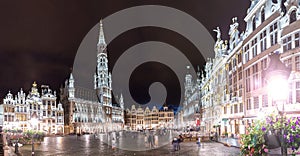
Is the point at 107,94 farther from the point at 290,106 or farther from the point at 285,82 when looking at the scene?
the point at 285,82

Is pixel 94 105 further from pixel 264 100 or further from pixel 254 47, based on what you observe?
pixel 264 100

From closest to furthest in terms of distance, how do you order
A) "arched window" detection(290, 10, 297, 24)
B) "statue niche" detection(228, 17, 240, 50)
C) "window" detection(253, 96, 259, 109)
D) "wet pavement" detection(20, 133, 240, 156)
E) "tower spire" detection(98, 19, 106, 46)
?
"arched window" detection(290, 10, 297, 24) → "wet pavement" detection(20, 133, 240, 156) → "window" detection(253, 96, 259, 109) → "statue niche" detection(228, 17, 240, 50) → "tower spire" detection(98, 19, 106, 46)

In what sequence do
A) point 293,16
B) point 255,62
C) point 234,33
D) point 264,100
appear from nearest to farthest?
1. point 293,16
2. point 264,100
3. point 255,62
4. point 234,33

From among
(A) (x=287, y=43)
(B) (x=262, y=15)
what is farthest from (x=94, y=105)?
(A) (x=287, y=43)

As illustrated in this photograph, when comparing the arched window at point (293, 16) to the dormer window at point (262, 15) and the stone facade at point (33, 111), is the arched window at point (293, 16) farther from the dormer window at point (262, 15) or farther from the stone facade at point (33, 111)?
the stone facade at point (33, 111)

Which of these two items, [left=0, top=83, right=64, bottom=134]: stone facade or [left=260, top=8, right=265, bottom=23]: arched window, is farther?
[left=0, top=83, right=64, bottom=134]: stone facade

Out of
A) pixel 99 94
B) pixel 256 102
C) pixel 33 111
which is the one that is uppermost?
pixel 99 94

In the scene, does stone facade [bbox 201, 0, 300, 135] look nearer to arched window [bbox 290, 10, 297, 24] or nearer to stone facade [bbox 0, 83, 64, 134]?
arched window [bbox 290, 10, 297, 24]

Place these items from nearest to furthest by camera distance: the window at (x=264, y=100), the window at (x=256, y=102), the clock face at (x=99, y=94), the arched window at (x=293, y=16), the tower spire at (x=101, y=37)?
the arched window at (x=293, y=16) → the window at (x=264, y=100) → the window at (x=256, y=102) → the clock face at (x=99, y=94) → the tower spire at (x=101, y=37)

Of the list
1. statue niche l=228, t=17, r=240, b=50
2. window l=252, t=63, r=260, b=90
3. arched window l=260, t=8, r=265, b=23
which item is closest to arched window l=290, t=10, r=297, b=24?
A: arched window l=260, t=8, r=265, b=23

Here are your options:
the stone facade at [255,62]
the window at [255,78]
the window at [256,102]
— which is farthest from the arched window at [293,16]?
the window at [256,102]

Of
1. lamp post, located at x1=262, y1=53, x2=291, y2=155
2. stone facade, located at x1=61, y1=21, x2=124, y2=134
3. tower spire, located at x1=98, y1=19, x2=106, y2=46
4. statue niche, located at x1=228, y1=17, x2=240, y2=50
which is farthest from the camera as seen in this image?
tower spire, located at x1=98, y1=19, x2=106, y2=46

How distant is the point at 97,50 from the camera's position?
153125 mm

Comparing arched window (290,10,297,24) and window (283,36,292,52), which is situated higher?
arched window (290,10,297,24)
